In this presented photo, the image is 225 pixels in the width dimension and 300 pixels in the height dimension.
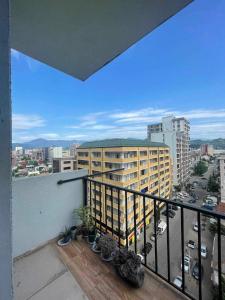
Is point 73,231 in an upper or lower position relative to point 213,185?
upper

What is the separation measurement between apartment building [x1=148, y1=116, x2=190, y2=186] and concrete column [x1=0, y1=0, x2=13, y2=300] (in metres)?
6.13

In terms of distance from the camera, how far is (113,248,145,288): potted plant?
1.18 meters

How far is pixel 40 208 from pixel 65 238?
45cm

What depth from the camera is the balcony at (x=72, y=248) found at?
3.75 ft

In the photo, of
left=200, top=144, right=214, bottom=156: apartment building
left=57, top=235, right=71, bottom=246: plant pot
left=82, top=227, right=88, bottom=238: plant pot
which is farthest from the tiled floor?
left=200, top=144, right=214, bottom=156: apartment building

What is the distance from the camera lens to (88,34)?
130cm

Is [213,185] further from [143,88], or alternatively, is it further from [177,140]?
[143,88]

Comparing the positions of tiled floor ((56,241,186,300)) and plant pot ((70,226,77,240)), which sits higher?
plant pot ((70,226,77,240))

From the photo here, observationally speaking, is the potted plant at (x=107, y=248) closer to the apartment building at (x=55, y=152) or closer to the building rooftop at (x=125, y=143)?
the apartment building at (x=55, y=152)

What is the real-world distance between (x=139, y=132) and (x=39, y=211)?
26.6 ft

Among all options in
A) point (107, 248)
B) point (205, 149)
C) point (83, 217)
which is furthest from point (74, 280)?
A: point (205, 149)

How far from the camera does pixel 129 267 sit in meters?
1.22

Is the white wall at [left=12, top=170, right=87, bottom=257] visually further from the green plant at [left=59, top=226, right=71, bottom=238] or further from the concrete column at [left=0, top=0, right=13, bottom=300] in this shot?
the concrete column at [left=0, top=0, right=13, bottom=300]

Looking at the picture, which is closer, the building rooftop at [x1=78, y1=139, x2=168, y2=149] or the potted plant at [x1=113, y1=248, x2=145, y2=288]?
the potted plant at [x1=113, y1=248, x2=145, y2=288]
